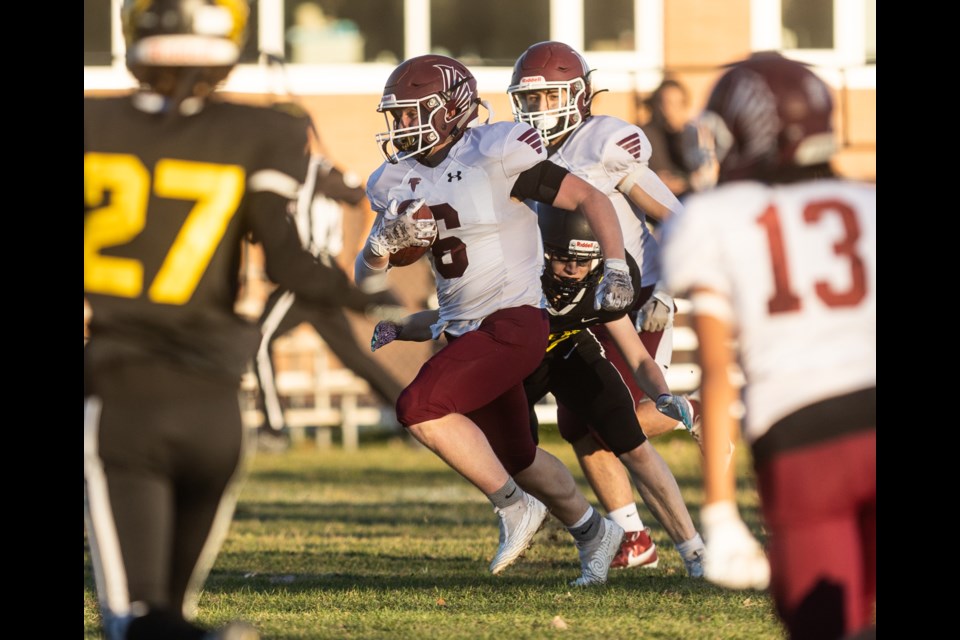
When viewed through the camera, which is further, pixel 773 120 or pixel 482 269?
pixel 482 269

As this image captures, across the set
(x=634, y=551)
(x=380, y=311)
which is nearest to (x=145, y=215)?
(x=380, y=311)

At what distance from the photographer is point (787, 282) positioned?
3459mm

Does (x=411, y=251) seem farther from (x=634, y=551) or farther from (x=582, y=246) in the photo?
(x=634, y=551)

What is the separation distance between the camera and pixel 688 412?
6.51 meters

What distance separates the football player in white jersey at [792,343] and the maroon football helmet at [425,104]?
261cm

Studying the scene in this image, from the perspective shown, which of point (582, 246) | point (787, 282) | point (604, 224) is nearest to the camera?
point (787, 282)

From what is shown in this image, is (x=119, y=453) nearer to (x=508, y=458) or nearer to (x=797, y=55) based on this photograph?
(x=508, y=458)

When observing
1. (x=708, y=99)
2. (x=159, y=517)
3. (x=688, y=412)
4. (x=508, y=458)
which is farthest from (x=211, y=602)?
(x=708, y=99)

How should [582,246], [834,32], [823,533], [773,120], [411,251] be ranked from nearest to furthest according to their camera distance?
[823,533] → [773,120] → [411,251] → [582,246] → [834,32]

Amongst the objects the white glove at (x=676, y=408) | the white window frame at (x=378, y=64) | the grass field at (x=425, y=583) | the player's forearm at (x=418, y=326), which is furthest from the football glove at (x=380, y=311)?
the white window frame at (x=378, y=64)

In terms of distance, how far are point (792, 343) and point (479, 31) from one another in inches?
520

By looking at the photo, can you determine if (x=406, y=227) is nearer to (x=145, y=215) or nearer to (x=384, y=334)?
(x=384, y=334)

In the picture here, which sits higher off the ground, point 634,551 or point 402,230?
point 402,230

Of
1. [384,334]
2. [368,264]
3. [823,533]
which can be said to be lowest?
[823,533]
